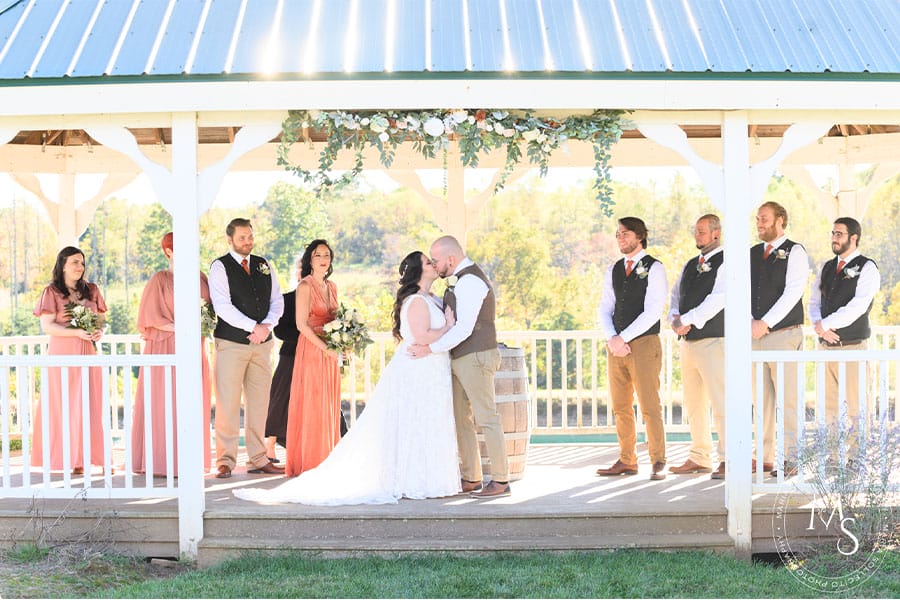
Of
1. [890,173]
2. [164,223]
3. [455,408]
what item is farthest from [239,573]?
[164,223]

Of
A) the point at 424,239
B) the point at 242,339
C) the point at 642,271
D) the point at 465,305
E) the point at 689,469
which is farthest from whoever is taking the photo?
the point at 424,239

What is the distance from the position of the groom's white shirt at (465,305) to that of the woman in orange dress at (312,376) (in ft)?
4.47

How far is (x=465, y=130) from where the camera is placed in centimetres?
689

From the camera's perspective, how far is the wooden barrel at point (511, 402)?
25.7 ft

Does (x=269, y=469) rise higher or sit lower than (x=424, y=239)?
lower

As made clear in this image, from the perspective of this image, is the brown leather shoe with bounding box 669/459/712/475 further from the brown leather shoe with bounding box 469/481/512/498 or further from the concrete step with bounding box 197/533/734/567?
the brown leather shoe with bounding box 469/481/512/498

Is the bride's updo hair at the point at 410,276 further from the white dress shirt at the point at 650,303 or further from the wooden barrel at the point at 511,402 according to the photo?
the white dress shirt at the point at 650,303

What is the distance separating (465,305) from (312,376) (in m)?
1.66

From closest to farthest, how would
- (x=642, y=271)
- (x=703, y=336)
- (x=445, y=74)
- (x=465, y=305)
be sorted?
(x=445, y=74) → (x=465, y=305) → (x=642, y=271) → (x=703, y=336)

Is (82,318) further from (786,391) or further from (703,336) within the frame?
(786,391)

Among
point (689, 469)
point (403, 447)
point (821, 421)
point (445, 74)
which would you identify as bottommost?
point (689, 469)

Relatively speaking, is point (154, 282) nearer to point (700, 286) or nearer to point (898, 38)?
point (700, 286)

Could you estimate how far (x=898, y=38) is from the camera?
713 centimetres

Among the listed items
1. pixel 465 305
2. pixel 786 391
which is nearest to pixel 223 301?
pixel 465 305
